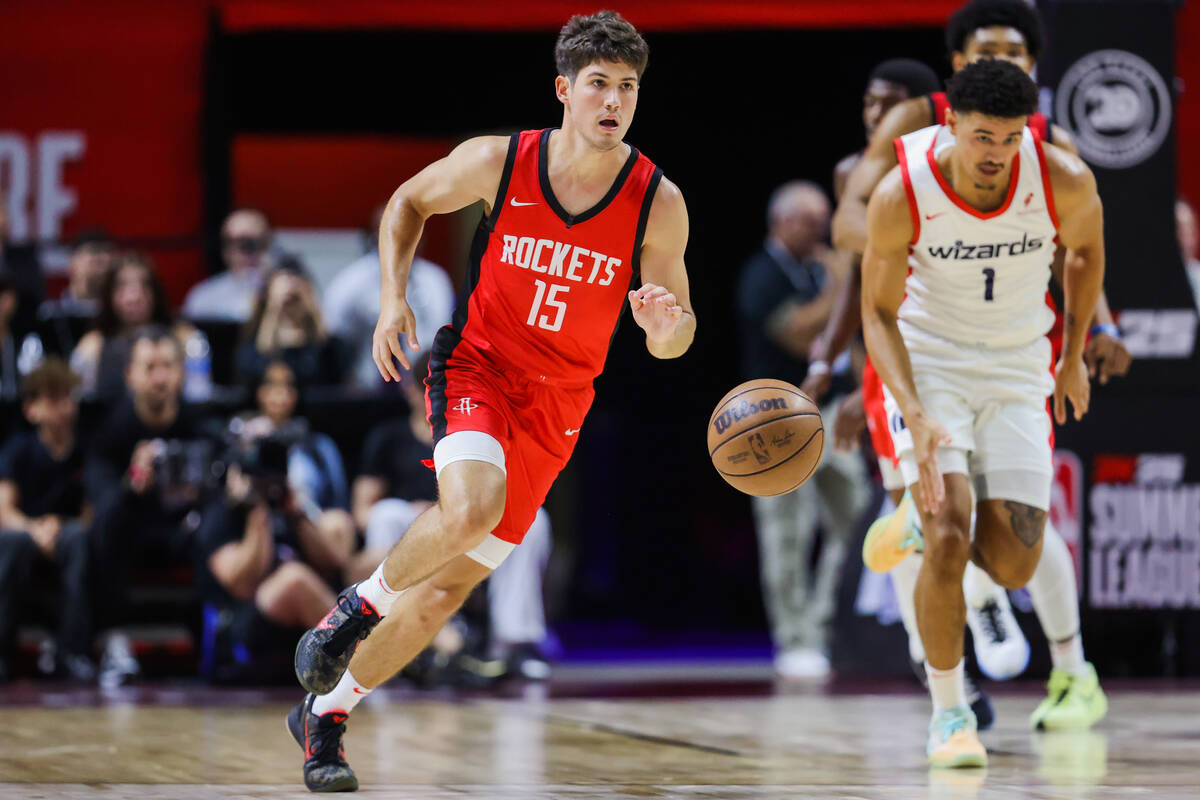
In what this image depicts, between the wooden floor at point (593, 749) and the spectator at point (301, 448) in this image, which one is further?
the spectator at point (301, 448)

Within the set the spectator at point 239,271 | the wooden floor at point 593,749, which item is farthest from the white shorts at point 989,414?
the spectator at point 239,271

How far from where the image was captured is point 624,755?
207 inches

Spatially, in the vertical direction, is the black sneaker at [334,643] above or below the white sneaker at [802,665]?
above

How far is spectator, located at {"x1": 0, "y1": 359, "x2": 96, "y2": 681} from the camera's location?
7.78 m

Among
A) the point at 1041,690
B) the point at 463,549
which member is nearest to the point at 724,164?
the point at 1041,690

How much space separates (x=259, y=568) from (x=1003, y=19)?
4.08 metres

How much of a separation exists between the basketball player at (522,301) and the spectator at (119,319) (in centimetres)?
418

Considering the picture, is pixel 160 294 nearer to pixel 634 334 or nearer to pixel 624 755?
pixel 634 334

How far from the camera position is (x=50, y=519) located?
26.2ft

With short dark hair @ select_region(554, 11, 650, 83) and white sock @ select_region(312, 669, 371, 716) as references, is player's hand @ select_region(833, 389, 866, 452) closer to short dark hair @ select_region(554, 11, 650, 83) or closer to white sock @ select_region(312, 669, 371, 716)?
short dark hair @ select_region(554, 11, 650, 83)

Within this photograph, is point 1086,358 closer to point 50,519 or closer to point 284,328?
point 284,328

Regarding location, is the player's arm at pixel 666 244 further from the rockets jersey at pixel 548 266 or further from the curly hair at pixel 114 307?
the curly hair at pixel 114 307

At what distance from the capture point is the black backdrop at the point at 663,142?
1105cm

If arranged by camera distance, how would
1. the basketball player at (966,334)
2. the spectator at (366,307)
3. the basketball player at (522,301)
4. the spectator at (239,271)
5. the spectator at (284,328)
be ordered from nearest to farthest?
the basketball player at (522,301)
the basketball player at (966,334)
the spectator at (284,328)
the spectator at (366,307)
the spectator at (239,271)
